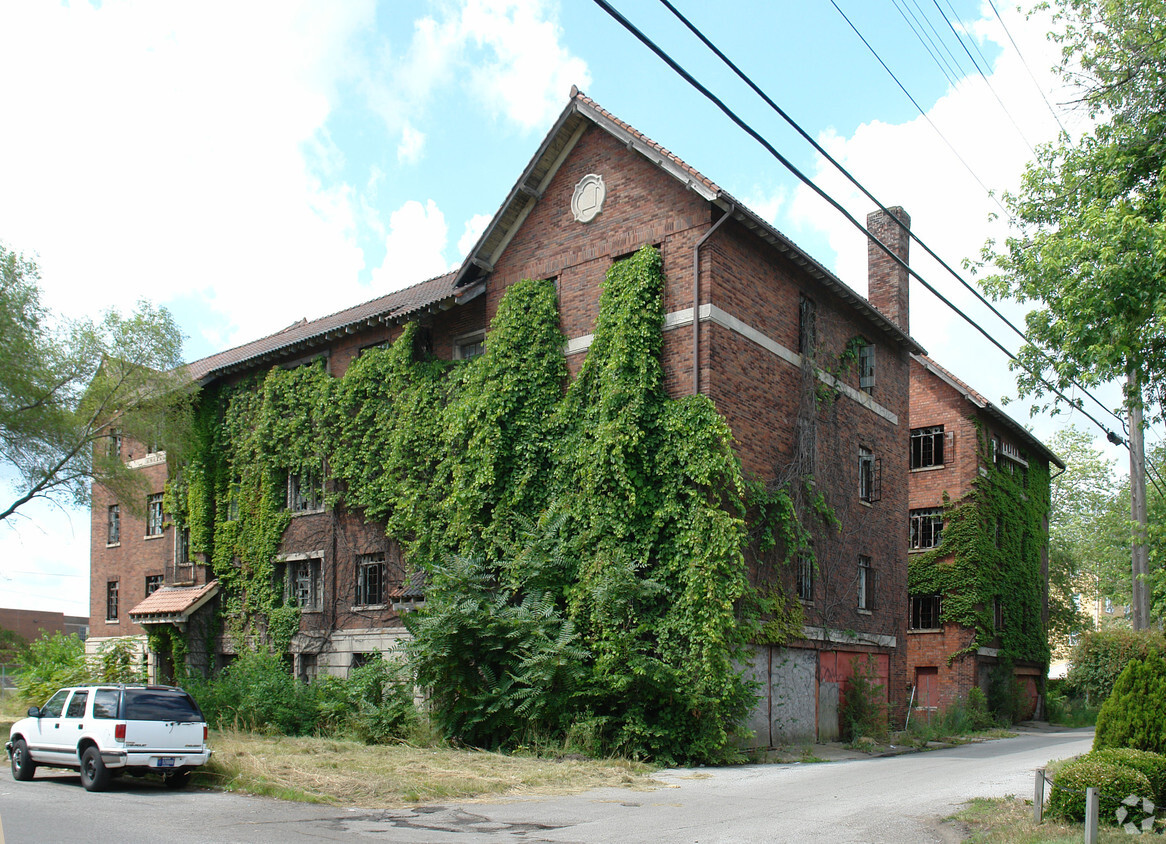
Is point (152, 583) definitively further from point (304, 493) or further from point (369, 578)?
point (369, 578)

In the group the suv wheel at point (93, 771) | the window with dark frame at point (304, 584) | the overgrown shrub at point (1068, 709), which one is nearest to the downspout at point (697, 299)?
the suv wheel at point (93, 771)

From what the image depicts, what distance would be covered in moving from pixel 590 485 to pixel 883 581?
36.3 feet

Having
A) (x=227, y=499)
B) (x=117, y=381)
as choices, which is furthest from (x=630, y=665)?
(x=117, y=381)

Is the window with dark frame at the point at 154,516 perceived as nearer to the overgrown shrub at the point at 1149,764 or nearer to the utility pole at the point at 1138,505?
the utility pole at the point at 1138,505

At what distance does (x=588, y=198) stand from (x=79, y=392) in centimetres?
1687

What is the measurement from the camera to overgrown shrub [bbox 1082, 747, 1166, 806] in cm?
1067

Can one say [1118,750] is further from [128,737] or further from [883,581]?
[883,581]

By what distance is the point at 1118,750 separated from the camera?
440 inches

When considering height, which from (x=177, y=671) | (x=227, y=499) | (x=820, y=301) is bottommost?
(x=177, y=671)

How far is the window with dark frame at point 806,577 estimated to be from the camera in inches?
896

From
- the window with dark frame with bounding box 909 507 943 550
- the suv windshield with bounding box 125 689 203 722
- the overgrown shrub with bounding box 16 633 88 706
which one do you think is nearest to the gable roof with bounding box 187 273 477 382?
the overgrown shrub with bounding box 16 633 88 706

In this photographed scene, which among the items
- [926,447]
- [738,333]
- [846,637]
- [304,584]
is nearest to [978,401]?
[926,447]

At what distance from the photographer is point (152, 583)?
34094 mm

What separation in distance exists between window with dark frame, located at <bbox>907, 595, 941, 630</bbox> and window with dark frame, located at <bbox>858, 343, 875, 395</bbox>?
36.6 ft
